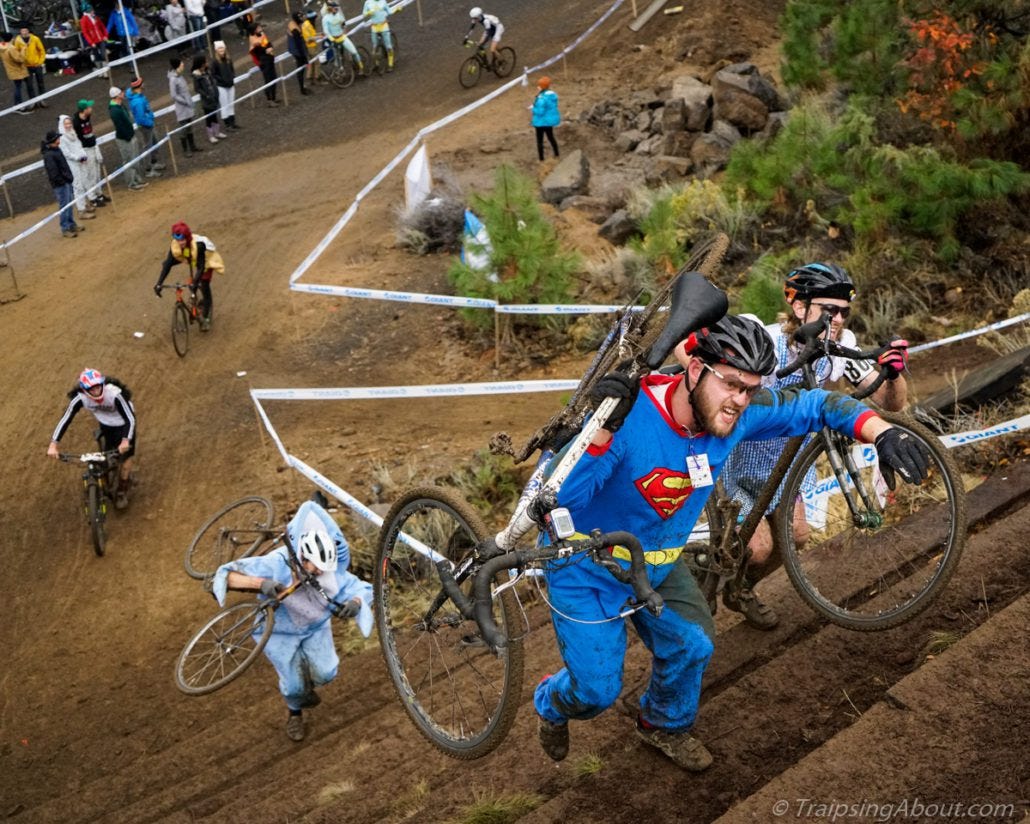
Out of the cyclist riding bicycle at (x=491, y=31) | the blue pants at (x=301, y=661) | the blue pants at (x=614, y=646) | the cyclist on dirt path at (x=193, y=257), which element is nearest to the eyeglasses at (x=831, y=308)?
the blue pants at (x=614, y=646)

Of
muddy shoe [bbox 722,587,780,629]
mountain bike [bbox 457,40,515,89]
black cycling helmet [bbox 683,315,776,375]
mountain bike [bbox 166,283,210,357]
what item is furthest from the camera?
mountain bike [bbox 457,40,515,89]

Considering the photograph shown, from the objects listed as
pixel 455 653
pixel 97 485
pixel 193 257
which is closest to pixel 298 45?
pixel 193 257

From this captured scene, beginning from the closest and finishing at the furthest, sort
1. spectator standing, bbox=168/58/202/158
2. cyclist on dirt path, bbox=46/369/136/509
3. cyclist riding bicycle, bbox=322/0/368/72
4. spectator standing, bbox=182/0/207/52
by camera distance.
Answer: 1. cyclist on dirt path, bbox=46/369/136/509
2. spectator standing, bbox=168/58/202/158
3. cyclist riding bicycle, bbox=322/0/368/72
4. spectator standing, bbox=182/0/207/52

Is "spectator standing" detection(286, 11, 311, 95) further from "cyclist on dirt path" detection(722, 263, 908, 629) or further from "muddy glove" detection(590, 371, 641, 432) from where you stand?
"muddy glove" detection(590, 371, 641, 432)

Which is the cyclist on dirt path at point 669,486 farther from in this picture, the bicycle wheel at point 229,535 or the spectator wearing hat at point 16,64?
the spectator wearing hat at point 16,64

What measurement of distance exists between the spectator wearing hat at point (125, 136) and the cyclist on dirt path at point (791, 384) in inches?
662

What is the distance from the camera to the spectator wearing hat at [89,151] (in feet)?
64.0

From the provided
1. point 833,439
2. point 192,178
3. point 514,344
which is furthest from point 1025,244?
point 192,178

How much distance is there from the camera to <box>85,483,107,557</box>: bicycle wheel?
1210 cm

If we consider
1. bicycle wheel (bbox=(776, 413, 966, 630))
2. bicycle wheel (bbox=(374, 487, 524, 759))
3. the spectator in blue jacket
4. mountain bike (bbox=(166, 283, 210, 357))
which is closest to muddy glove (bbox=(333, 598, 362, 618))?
bicycle wheel (bbox=(374, 487, 524, 759))

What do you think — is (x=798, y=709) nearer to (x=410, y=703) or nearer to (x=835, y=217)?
(x=410, y=703)

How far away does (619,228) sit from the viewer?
57.1ft

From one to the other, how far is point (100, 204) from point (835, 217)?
12.8 meters

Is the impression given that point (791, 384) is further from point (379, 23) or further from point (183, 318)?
point (379, 23)
